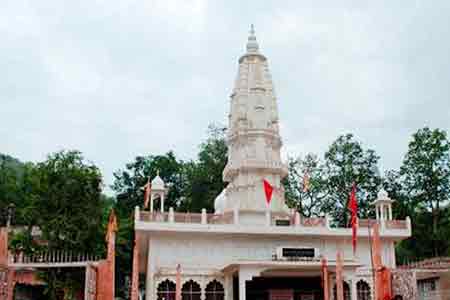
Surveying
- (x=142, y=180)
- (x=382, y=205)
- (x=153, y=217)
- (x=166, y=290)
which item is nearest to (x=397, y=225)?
(x=382, y=205)

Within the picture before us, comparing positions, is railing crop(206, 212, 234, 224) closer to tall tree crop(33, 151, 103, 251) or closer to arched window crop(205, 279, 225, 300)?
arched window crop(205, 279, 225, 300)

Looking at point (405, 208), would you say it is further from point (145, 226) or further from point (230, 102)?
point (145, 226)

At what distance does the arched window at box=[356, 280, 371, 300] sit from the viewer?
1091 inches

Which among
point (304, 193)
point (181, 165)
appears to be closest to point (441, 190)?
point (304, 193)

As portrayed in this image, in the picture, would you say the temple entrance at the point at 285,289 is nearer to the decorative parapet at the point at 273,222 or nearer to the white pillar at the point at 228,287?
the white pillar at the point at 228,287

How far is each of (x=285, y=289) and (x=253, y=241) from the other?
318cm

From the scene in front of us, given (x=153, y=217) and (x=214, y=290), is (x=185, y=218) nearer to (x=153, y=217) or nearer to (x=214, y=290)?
(x=153, y=217)

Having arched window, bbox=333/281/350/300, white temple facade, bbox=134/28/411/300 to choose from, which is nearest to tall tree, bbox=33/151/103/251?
white temple facade, bbox=134/28/411/300

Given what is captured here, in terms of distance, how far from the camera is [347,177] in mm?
42094

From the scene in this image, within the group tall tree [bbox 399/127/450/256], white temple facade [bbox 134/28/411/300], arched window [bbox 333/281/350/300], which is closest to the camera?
white temple facade [bbox 134/28/411/300]

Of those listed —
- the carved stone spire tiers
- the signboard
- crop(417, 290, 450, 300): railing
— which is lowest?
crop(417, 290, 450, 300): railing

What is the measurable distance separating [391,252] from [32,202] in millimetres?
18638

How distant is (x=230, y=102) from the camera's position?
32844 millimetres

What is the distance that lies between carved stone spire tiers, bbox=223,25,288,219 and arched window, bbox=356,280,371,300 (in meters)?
5.39
